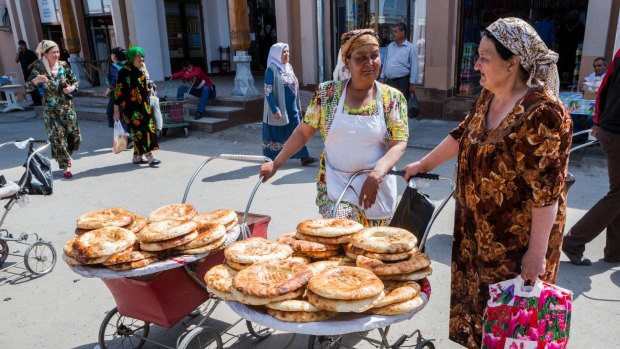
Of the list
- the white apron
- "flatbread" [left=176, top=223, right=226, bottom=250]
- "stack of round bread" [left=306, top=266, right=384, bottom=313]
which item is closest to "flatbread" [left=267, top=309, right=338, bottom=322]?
"stack of round bread" [left=306, top=266, right=384, bottom=313]

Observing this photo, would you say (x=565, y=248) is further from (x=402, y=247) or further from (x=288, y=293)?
(x=288, y=293)

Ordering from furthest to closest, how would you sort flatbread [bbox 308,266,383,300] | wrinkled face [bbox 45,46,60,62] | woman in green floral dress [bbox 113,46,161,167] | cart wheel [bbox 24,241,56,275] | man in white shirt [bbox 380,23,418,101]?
1. man in white shirt [bbox 380,23,418,101]
2. woman in green floral dress [bbox 113,46,161,167]
3. wrinkled face [bbox 45,46,60,62]
4. cart wheel [bbox 24,241,56,275]
5. flatbread [bbox 308,266,383,300]

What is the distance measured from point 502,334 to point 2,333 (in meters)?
3.42

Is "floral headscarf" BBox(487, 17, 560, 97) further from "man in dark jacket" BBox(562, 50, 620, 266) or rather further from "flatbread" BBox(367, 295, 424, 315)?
"man in dark jacket" BBox(562, 50, 620, 266)

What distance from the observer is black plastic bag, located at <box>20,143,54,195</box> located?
A: 4293mm

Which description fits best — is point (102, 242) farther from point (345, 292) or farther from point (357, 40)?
point (357, 40)

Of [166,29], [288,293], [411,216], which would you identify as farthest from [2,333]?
[166,29]

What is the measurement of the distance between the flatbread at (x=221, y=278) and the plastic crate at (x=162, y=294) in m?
0.40

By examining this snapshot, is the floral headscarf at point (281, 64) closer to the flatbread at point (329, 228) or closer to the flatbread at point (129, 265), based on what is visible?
the flatbread at point (329, 228)

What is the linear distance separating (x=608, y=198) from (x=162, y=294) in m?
3.45

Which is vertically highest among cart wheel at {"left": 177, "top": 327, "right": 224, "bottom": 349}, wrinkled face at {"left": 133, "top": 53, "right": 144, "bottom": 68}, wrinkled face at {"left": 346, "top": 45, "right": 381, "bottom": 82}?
wrinkled face at {"left": 346, "top": 45, "right": 381, "bottom": 82}

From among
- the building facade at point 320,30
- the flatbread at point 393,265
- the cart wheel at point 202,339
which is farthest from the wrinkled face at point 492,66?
the building facade at point 320,30

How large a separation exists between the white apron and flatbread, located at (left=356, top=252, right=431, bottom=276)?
0.76m

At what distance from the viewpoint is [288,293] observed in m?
1.86
